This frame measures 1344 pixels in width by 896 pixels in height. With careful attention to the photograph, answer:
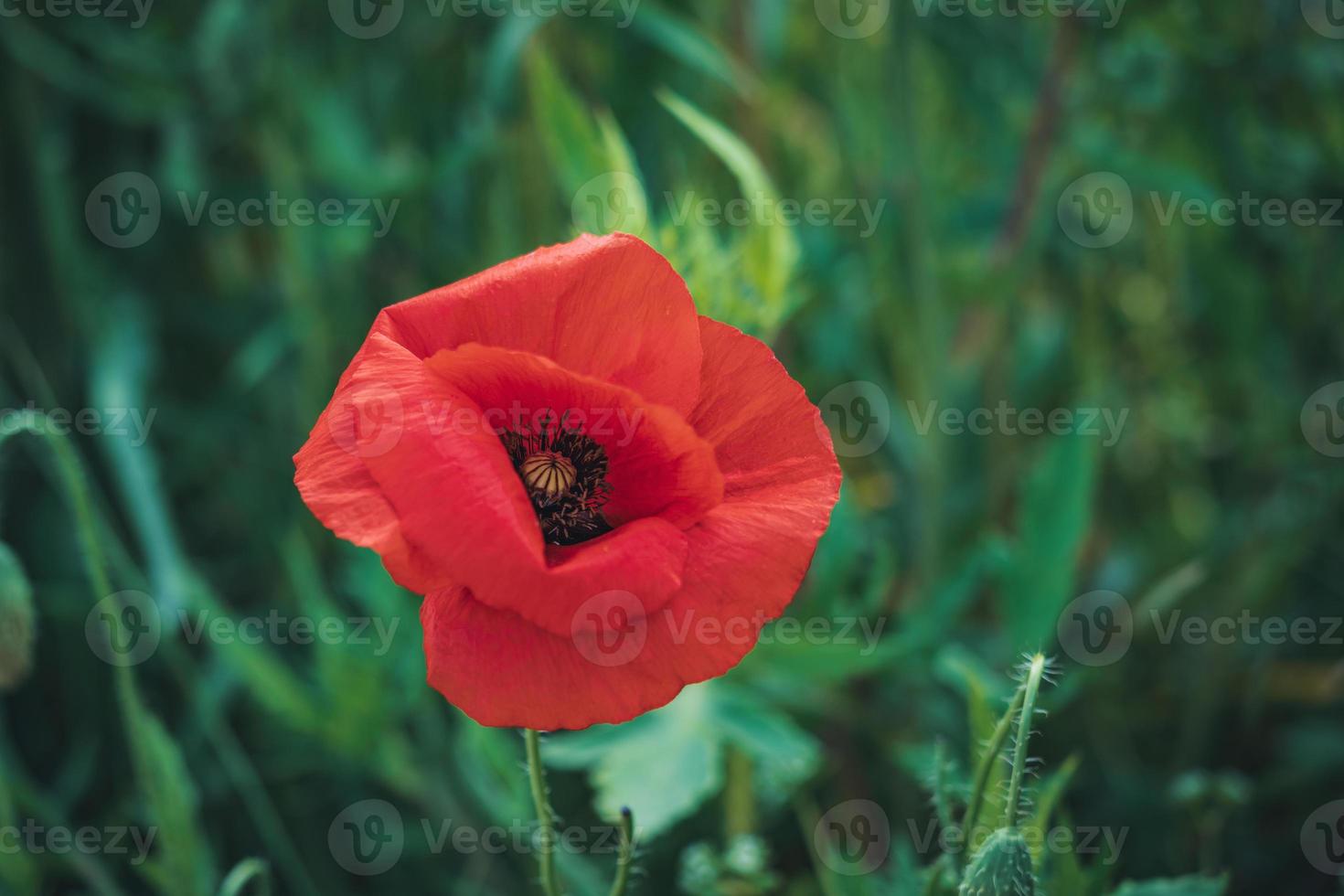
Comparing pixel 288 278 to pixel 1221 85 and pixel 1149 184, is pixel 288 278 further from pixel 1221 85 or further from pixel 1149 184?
pixel 1221 85

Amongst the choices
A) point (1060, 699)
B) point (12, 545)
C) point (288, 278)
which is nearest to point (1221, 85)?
point (1060, 699)
